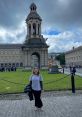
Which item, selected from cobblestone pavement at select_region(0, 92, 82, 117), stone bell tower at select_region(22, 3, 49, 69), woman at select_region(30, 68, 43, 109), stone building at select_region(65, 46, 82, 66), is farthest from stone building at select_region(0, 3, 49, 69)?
woman at select_region(30, 68, 43, 109)

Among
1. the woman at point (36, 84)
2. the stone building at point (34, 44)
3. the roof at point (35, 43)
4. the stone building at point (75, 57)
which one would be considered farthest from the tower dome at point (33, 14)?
the woman at point (36, 84)

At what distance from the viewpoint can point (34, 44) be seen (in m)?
81.0

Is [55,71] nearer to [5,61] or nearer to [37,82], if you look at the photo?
[37,82]

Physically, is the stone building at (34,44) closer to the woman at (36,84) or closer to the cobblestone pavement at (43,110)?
the cobblestone pavement at (43,110)

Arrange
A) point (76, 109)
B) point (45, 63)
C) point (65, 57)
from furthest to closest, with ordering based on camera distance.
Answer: point (65, 57) < point (45, 63) < point (76, 109)

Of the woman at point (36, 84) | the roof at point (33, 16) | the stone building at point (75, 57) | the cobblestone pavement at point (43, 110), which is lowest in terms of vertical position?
the cobblestone pavement at point (43, 110)

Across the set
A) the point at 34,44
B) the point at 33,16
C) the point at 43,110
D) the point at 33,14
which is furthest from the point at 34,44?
the point at 43,110

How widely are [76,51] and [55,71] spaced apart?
3801 inches

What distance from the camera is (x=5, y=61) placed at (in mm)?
157375

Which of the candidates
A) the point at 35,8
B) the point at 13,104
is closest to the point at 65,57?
the point at 35,8

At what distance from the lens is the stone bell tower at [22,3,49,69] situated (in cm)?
7988

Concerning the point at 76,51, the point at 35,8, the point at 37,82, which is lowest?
the point at 37,82

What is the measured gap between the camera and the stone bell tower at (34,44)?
262 feet

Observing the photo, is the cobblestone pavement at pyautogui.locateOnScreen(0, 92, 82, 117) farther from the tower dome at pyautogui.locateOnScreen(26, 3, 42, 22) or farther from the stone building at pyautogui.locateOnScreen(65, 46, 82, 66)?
the stone building at pyautogui.locateOnScreen(65, 46, 82, 66)
